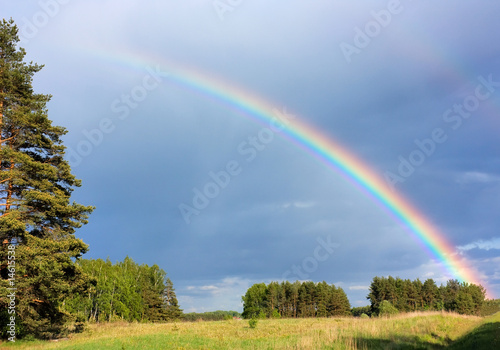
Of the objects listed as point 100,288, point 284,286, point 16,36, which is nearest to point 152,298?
point 100,288

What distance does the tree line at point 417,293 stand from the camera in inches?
3757

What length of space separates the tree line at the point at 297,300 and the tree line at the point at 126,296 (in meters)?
24.9

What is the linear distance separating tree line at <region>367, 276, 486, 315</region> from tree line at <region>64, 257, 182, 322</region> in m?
59.8

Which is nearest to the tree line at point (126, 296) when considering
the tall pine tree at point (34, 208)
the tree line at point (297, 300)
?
the tree line at point (297, 300)

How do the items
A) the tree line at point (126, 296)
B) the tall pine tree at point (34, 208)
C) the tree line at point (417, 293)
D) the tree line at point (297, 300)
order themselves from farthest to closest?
the tree line at point (297, 300) → the tree line at point (417, 293) → the tree line at point (126, 296) → the tall pine tree at point (34, 208)

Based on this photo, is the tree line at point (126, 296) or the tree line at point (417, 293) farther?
the tree line at point (417, 293)

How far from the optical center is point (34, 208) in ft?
80.1

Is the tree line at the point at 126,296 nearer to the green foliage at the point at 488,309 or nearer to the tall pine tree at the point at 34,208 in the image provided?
the tall pine tree at the point at 34,208

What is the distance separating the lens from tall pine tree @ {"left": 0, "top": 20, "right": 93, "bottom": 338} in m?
21.9

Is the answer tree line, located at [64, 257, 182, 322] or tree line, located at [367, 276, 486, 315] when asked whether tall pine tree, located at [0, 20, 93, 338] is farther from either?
tree line, located at [367, 276, 486, 315]

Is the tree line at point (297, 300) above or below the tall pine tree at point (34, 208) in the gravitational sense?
below

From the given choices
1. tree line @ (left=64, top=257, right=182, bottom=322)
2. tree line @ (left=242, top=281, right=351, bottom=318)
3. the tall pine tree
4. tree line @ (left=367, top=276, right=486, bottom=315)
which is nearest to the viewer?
the tall pine tree

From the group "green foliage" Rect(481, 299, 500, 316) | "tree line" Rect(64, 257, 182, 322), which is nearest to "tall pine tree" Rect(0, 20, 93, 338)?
"tree line" Rect(64, 257, 182, 322)

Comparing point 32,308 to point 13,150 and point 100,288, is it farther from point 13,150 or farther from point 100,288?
point 100,288
